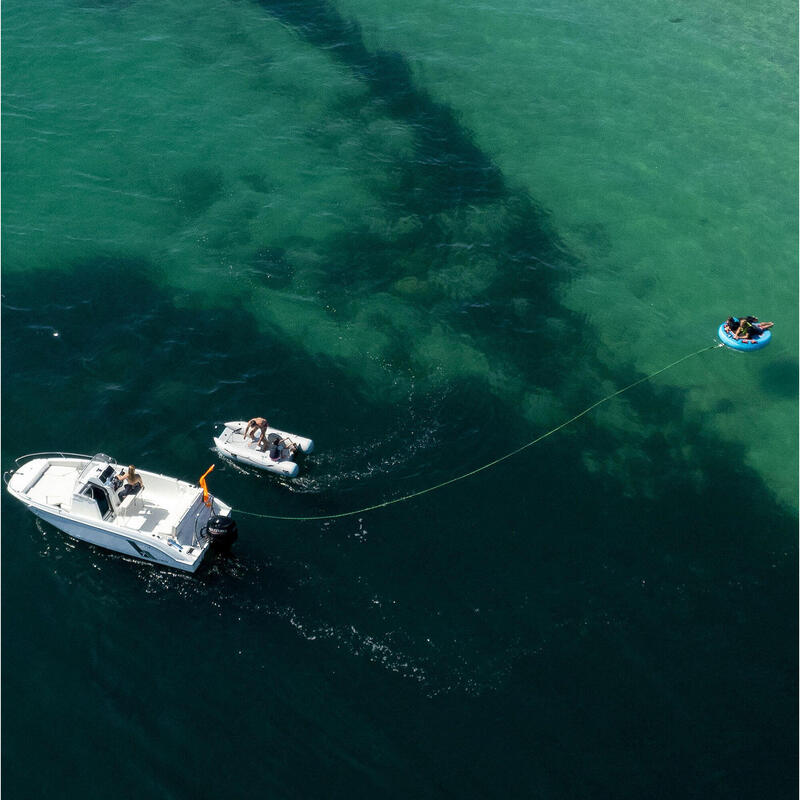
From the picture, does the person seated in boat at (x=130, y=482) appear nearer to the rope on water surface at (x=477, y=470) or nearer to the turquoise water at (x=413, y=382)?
the turquoise water at (x=413, y=382)

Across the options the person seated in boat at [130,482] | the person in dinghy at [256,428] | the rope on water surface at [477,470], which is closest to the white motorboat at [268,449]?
the person in dinghy at [256,428]

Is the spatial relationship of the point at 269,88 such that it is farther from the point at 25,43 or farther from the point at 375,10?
the point at 25,43

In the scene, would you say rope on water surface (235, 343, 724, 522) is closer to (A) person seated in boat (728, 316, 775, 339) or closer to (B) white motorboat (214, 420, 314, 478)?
(B) white motorboat (214, 420, 314, 478)

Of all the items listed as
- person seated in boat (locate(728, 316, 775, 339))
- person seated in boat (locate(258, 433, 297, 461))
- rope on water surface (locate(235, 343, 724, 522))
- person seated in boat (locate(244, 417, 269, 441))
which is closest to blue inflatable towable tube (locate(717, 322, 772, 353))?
person seated in boat (locate(728, 316, 775, 339))

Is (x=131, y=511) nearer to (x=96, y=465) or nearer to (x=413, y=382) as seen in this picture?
(x=96, y=465)

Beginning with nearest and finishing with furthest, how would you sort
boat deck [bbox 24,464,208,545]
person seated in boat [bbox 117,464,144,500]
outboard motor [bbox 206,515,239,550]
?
outboard motor [bbox 206,515,239,550] → boat deck [bbox 24,464,208,545] → person seated in boat [bbox 117,464,144,500]

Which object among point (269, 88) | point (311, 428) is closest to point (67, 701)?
point (311, 428)

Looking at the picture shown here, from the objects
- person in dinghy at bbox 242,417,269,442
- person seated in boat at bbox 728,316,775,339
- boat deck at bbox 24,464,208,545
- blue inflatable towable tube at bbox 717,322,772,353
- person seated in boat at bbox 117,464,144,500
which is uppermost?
person seated in boat at bbox 728,316,775,339
